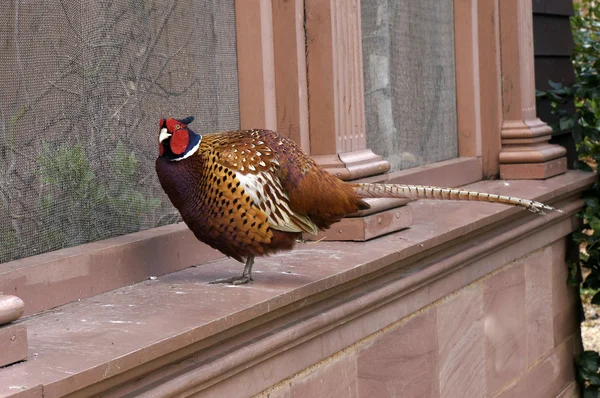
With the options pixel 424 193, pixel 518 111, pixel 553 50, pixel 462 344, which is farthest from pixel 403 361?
pixel 553 50

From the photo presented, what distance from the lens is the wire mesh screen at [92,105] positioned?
8.07 feet

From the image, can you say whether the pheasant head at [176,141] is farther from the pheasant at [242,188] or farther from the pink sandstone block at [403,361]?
the pink sandstone block at [403,361]

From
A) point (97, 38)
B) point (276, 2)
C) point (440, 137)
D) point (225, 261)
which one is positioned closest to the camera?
point (97, 38)

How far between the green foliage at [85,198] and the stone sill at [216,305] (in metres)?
0.07

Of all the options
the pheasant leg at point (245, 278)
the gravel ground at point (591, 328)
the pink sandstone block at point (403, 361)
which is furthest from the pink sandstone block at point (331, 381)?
the gravel ground at point (591, 328)

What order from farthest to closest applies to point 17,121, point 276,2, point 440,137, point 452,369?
point 440,137 → point 452,369 → point 276,2 → point 17,121

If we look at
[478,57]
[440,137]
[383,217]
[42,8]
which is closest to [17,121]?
[42,8]

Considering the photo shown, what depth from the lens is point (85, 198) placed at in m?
2.67

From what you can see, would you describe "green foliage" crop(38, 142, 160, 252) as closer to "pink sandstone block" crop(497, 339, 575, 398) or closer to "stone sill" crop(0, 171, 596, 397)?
"stone sill" crop(0, 171, 596, 397)

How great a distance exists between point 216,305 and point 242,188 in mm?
309

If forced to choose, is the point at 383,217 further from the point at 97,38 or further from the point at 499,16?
the point at 499,16

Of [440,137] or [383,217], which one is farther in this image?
[440,137]

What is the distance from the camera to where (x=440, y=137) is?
15.7 ft

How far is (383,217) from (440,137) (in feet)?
4.56
